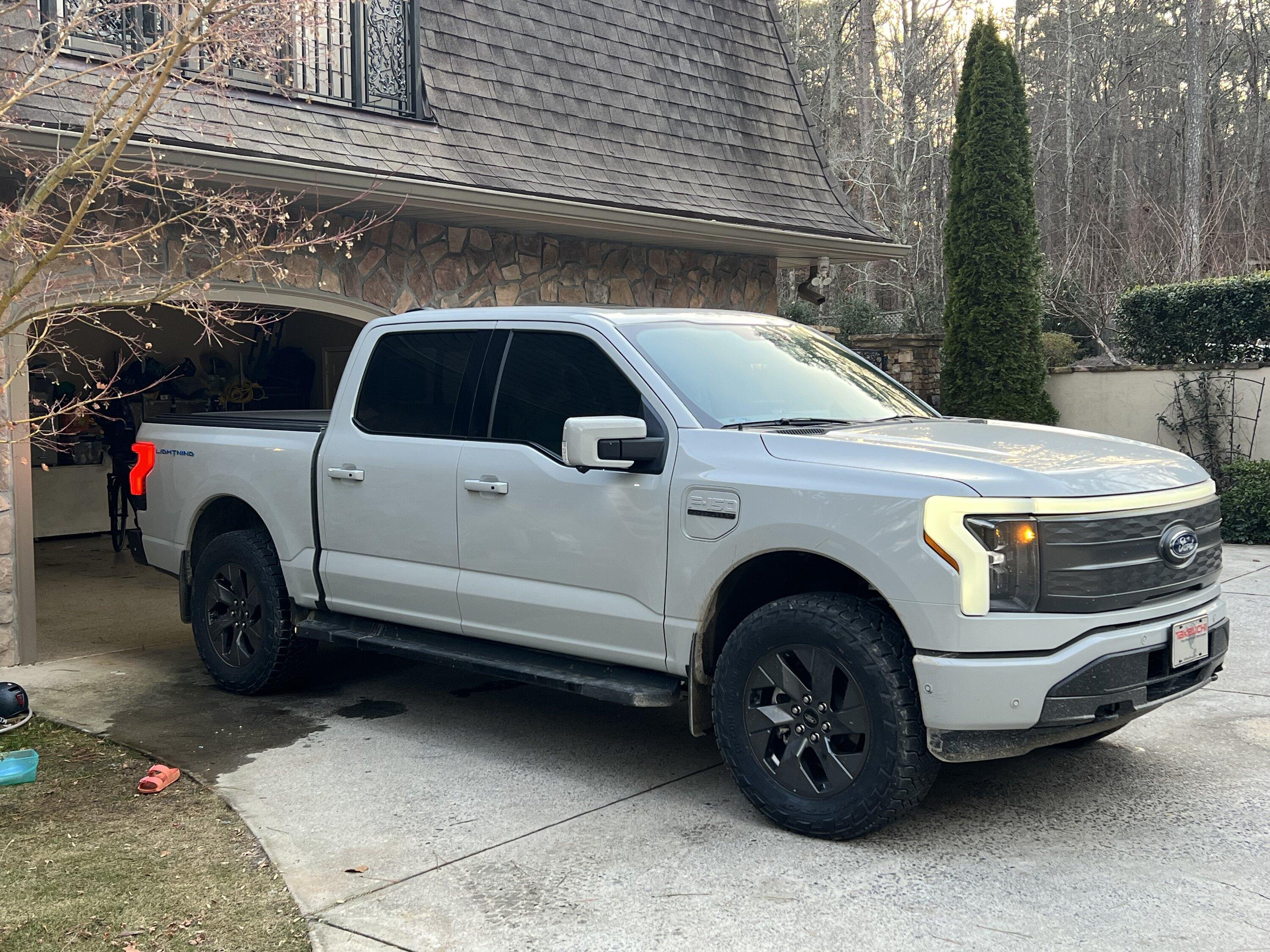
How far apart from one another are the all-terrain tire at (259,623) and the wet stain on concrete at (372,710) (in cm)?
39

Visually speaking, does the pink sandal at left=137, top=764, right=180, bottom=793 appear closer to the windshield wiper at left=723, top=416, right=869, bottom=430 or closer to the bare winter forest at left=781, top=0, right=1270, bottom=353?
the windshield wiper at left=723, top=416, right=869, bottom=430

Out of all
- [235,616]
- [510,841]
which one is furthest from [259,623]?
[510,841]

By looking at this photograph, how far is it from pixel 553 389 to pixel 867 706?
2104 mm

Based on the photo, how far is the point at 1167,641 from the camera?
4418 millimetres

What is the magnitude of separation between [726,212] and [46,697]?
23.3 ft

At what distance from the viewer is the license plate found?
14.6 ft

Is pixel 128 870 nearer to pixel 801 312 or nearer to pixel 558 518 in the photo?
pixel 558 518

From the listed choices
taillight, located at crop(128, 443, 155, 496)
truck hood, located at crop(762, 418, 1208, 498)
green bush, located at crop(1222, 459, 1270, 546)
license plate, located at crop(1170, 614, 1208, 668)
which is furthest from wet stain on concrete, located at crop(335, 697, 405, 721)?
green bush, located at crop(1222, 459, 1270, 546)

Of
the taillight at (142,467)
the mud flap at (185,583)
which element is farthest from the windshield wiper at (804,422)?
the taillight at (142,467)

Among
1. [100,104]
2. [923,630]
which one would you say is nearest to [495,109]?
[100,104]

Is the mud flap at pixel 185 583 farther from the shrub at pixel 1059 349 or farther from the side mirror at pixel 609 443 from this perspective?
the shrub at pixel 1059 349

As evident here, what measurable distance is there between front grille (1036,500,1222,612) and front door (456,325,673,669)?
152 cm

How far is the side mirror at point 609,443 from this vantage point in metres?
4.77

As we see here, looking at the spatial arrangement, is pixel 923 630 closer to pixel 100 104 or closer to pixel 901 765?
pixel 901 765
